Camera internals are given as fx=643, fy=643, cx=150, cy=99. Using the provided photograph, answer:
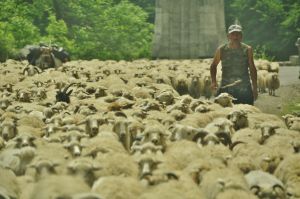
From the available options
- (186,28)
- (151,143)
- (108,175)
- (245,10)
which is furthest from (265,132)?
(245,10)

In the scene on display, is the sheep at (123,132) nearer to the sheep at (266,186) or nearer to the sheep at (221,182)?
the sheep at (221,182)

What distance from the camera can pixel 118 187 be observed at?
6871mm

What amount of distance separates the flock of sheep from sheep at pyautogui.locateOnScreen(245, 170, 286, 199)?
0.5 inches

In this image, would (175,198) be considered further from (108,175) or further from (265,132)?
(265,132)

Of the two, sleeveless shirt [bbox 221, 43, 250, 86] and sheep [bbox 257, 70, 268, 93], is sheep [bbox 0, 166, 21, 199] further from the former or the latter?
sheep [bbox 257, 70, 268, 93]

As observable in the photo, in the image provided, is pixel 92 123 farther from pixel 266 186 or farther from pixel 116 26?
pixel 116 26

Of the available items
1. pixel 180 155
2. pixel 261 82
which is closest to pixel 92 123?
pixel 180 155

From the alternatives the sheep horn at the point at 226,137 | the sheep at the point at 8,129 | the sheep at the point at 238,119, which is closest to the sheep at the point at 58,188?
the sheep horn at the point at 226,137

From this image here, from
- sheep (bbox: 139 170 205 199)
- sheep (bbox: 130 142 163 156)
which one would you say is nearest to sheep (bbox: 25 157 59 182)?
sheep (bbox: 130 142 163 156)

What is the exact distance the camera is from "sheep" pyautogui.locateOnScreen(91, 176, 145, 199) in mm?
6703

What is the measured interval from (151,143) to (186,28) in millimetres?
31056

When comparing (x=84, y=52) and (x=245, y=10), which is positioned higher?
(x=245, y=10)

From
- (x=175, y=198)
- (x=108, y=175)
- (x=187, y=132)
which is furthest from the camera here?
(x=187, y=132)

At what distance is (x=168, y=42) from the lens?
132 ft
